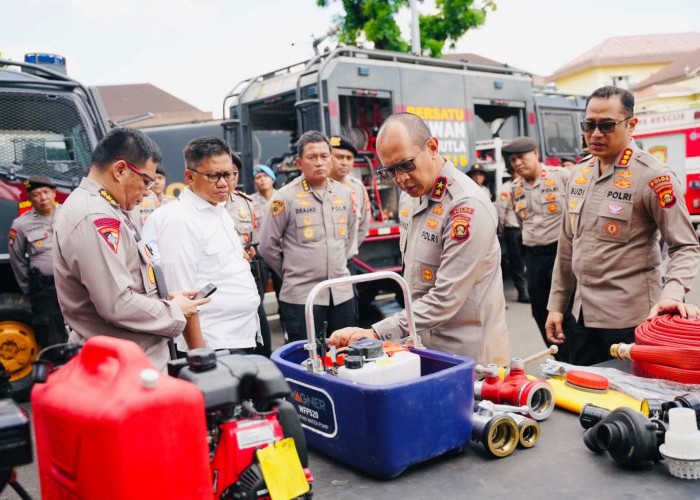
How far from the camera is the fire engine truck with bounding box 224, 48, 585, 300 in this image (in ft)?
21.7

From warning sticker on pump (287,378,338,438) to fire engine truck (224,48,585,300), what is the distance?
4.76 meters

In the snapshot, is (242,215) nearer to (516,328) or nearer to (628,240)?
(516,328)

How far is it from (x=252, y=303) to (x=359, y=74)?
435 centimetres

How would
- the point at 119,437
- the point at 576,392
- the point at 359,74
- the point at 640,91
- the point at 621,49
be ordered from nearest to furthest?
the point at 119,437
the point at 576,392
the point at 359,74
the point at 640,91
the point at 621,49

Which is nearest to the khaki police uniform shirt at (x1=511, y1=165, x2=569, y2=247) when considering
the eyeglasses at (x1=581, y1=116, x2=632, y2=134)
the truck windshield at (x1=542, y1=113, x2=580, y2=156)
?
the eyeglasses at (x1=581, y1=116, x2=632, y2=134)

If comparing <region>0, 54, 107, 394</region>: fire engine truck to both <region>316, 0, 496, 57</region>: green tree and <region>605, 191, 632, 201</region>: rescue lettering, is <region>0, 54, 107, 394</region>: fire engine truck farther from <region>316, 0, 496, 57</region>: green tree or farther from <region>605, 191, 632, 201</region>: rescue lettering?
<region>316, 0, 496, 57</region>: green tree

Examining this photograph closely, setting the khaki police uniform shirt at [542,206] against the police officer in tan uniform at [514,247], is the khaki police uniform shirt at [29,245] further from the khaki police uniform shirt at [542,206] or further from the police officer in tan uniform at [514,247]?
the police officer in tan uniform at [514,247]

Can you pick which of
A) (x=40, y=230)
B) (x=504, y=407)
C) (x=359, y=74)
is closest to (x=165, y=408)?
(x=504, y=407)

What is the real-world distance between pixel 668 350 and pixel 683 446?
578 mm

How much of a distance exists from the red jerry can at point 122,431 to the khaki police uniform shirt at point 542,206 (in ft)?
16.9

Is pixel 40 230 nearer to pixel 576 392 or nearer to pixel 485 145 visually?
pixel 576 392

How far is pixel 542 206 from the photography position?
6125 millimetres

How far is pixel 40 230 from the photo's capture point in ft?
15.6

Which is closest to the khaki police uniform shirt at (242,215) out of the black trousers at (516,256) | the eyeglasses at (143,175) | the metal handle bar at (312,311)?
the eyeglasses at (143,175)
